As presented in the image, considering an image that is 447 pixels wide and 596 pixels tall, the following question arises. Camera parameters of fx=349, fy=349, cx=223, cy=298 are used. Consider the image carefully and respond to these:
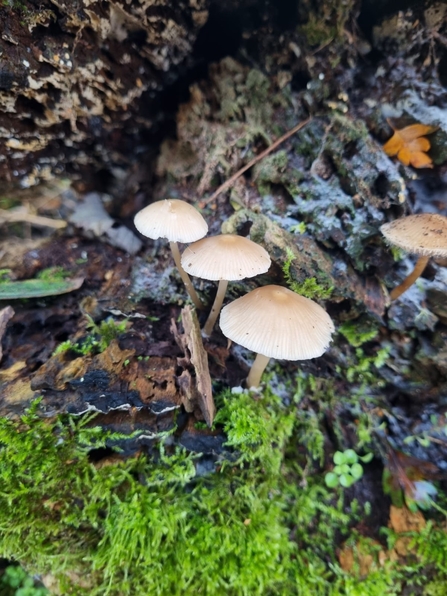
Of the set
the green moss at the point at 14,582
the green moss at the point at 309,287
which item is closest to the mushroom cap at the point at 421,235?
the green moss at the point at 309,287

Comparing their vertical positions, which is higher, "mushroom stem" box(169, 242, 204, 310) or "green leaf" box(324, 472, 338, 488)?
"mushroom stem" box(169, 242, 204, 310)

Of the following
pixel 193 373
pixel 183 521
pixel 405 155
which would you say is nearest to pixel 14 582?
pixel 183 521

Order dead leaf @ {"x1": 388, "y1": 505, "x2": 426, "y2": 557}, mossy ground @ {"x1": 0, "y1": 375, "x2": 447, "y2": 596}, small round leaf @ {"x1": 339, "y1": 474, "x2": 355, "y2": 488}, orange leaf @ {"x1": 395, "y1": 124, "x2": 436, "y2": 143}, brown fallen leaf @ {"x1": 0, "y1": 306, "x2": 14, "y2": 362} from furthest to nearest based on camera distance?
1. orange leaf @ {"x1": 395, "y1": 124, "x2": 436, "y2": 143}
2. small round leaf @ {"x1": 339, "y1": 474, "x2": 355, "y2": 488}
3. dead leaf @ {"x1": 388, "y1": 505, "x2": 426, "y2": 557}
4. brown fallen leaf @ {"x1": 0, "y1": 306, "x2": 14, "y2": 362}
5. mossy ground @ {"x1": 0, "y1": 375, "x2": 447, "y2": 596}

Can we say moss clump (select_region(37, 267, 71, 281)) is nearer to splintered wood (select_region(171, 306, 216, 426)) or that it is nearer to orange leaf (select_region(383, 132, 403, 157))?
splintered wood (select_region(171, 306, 216, 426))

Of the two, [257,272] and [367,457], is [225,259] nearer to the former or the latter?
[257,272]

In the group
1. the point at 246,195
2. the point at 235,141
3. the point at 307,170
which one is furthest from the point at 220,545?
the point at 235,141

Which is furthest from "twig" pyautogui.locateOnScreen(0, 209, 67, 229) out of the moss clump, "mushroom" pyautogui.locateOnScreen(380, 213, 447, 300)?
"mushroom" pyautogui.locateOnScreen(380, 213, 447, 300)
